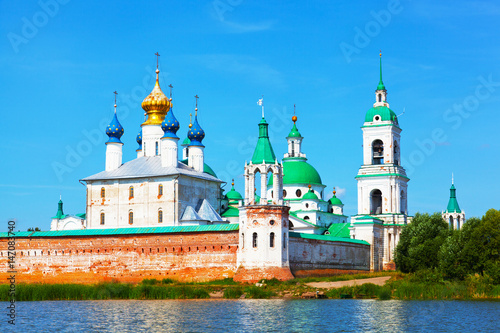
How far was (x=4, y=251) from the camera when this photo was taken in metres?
47.0

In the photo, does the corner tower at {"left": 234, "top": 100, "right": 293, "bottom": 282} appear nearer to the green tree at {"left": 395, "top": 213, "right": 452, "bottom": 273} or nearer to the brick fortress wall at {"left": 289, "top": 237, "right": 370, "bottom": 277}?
the brick fortress wall at {"left": 289, "top": 237, "right": 370, "bottom": 277}

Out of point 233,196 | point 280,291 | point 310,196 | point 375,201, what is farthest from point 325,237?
point 280,291

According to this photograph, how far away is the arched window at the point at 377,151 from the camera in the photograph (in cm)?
5853

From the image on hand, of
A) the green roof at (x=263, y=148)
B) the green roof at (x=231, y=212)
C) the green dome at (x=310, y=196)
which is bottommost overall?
the green roof at (x=231, y=212)

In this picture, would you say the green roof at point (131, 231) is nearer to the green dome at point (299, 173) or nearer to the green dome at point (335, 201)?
the green dome at point (299, 173)

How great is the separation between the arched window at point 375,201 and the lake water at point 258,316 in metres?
22.6

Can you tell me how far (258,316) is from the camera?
3064cm

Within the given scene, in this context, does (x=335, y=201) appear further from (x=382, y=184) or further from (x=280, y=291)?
(x=280, y=291)

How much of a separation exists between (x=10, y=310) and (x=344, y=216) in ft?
107

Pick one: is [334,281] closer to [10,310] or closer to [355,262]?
[355,262]

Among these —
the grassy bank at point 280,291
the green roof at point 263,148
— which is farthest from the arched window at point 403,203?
the grassy bank at point 280,291

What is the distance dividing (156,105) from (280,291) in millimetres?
18244

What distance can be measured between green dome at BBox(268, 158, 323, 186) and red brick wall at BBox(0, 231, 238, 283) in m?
17.7

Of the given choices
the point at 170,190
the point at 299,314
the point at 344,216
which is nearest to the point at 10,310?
the point at 299,314
